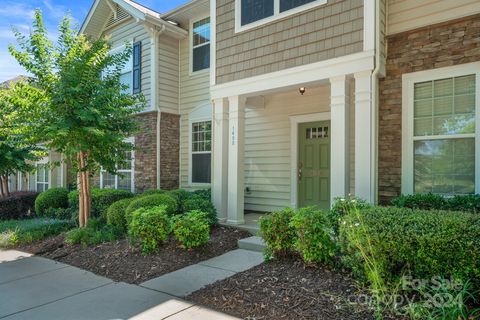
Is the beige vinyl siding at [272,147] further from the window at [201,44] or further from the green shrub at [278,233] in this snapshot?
the green shrub at [278,233]

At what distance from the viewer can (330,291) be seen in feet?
12.2

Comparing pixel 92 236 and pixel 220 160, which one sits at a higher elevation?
pixel 220 160

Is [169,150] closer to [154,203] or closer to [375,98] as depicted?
[154,203]

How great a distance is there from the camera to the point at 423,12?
5426 millimetres

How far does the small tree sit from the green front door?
400cm

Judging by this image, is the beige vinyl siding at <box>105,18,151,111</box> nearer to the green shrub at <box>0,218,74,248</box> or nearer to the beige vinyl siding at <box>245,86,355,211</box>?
the beige vinyl siding at <box>245,86,355,211</box>

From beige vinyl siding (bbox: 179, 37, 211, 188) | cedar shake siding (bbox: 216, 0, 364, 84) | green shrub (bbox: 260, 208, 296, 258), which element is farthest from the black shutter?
green shrub (bbox: 260, 208, 296, 258)

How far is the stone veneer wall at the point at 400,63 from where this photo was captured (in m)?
5.17

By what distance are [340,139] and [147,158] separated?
6.30 m

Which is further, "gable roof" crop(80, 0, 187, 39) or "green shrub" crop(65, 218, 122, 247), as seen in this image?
"gable roof" crop(80, 0, 187, 39)

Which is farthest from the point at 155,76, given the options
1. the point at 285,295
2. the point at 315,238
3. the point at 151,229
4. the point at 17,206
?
the point at 285,295

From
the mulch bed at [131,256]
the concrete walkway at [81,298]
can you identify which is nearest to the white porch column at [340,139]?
the concrete walkway at [81,298]

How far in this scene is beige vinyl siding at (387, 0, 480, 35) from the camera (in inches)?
200

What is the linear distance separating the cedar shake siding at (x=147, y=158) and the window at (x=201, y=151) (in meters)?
1.10
